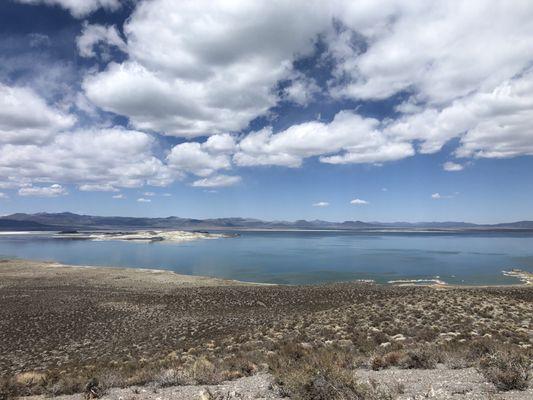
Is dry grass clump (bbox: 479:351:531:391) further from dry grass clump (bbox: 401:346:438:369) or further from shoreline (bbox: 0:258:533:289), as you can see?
shoreline (bbox: 0:258:533:289)

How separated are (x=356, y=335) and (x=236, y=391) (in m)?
9.87

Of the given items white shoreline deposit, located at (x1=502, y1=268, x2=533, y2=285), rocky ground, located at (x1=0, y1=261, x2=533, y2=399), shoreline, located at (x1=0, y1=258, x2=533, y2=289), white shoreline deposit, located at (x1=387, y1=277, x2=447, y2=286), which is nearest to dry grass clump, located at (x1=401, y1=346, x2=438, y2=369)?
rocky ground, located at (x1=0, y1=261, x2=533, y2=399)

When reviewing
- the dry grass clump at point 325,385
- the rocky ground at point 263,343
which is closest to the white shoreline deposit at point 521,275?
the rocky ground at point 263,343

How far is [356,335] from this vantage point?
1920 cm

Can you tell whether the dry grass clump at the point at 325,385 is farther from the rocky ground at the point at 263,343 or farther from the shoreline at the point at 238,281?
the shoreline at the point at 238,281

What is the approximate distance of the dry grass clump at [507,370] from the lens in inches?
369

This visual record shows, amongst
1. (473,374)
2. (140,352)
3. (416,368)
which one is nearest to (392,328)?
(416,368)

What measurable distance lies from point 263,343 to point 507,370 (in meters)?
11.6

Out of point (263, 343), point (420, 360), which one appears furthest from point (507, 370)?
point (263, 343)

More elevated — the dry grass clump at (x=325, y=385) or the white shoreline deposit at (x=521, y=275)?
the dry grass clump at (x=325, y=385)

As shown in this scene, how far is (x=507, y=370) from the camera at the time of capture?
32.1 ft

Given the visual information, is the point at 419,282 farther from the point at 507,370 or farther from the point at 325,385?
the point at 325,385

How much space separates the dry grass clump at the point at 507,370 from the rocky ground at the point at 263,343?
0.03 metres

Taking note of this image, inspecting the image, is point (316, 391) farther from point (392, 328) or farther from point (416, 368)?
point (392, 328)
